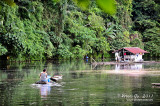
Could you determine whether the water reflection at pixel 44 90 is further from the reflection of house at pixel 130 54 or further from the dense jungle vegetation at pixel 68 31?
the reflection of house at pixel 130 54

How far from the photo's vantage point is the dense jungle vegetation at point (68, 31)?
32688 mm

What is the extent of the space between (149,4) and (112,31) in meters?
11.0

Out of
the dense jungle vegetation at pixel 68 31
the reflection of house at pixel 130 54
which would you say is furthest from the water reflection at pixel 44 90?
the reflection of house at pixel 130 54

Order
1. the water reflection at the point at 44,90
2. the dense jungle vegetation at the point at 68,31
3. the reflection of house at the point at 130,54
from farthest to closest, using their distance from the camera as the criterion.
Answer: the reflection of house at the point at 130,54 → the dense jungle vegetation at the point at 68,31 → the water reflection at the point at 44,90

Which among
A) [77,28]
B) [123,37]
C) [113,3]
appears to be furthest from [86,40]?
[113,3]

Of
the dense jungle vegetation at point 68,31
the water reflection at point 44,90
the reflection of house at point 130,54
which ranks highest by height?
the dense jungle vegetation at point 68,31

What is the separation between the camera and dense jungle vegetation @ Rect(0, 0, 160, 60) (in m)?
32.7

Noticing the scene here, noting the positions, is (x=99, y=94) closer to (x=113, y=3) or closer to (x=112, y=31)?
(x=113, y=3)

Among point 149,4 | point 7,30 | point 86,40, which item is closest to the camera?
point 7,30

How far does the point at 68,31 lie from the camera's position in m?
45.3

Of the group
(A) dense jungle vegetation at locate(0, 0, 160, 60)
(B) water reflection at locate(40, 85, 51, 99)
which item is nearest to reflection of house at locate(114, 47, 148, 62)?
(A) dense jungle vegetation at locate(0, 0, 160, 60)

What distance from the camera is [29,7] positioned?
3569 cm

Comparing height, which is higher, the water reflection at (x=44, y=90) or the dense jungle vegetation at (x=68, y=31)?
the dense jungle vegetation at (x=68, y=31)

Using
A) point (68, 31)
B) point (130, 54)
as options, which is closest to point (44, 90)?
point (130, 54)
